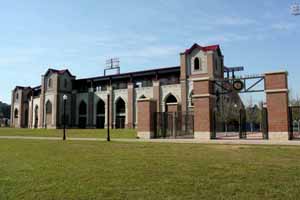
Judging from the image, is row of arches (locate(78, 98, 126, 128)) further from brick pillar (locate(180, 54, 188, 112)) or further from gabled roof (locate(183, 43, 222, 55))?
gabled roof (locate(183, 43, 222, 55))

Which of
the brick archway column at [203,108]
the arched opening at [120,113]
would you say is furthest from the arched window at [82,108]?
the brick archway column at [203,108]

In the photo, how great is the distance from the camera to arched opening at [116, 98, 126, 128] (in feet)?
217

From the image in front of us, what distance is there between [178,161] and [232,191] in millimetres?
4203

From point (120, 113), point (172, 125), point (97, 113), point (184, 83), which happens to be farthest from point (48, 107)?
point (172, 125)

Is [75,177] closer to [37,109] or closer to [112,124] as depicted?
[112,124]

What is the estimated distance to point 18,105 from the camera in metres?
85.8

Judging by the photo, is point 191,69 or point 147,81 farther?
point 147,81

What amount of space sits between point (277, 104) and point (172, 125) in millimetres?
8952

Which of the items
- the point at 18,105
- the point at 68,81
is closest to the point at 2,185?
the point at 68,81

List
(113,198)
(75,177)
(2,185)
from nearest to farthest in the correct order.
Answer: (113,198) → (2,185) → (75,177)

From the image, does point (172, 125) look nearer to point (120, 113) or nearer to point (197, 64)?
point (197, 64)

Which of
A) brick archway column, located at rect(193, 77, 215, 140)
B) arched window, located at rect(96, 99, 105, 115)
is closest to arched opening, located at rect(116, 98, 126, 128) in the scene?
arched window, located at rect(96, 99, 105, 115)

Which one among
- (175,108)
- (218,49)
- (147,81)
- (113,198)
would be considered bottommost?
(113,198)

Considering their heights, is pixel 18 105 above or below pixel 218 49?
below
